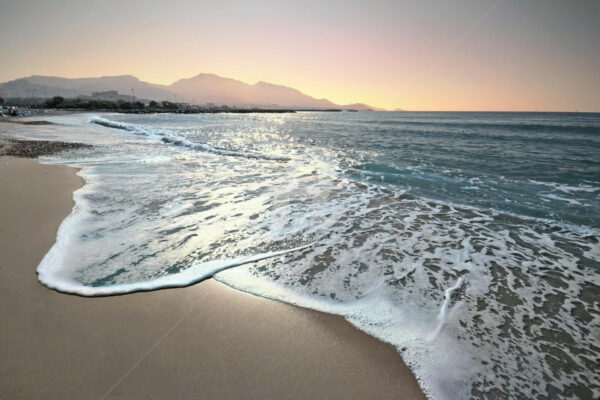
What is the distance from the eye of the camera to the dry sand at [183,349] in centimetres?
208

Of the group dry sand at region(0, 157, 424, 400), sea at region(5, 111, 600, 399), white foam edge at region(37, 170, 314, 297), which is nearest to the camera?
dry sand at region(0, 157, 424, 400)

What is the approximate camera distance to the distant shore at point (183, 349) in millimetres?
2084

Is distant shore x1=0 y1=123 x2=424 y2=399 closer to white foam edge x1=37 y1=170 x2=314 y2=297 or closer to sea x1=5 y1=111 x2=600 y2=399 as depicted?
white foam edge x1=37 y1=170 x2=314 y2=297

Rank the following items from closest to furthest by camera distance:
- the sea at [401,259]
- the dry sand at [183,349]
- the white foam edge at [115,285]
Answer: the dry sand at [183,349]
the sea at [401,259]
the white foam edge at [115,285]

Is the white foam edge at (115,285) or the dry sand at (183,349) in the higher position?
the white foam edge at (115,285)

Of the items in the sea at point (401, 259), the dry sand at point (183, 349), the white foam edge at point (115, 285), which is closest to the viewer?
the dry sand at point (183, 349)

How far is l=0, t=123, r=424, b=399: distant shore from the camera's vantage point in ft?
6.84

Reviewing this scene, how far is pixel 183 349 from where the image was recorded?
7.96 feet

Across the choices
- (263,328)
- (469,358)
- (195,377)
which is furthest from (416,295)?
(195,377)

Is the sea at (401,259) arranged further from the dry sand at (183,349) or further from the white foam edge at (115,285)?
the dry sand at (183,349)

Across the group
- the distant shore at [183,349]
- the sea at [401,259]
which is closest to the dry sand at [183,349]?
the distant shore at [183,349]

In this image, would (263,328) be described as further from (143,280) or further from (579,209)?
(579,209)

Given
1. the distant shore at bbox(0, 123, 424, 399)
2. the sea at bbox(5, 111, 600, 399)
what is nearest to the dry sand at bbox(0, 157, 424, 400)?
the distant shore at bbox(0, 123, 424, 399)

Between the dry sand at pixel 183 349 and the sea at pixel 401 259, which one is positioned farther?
the sea at pixel 401 259
